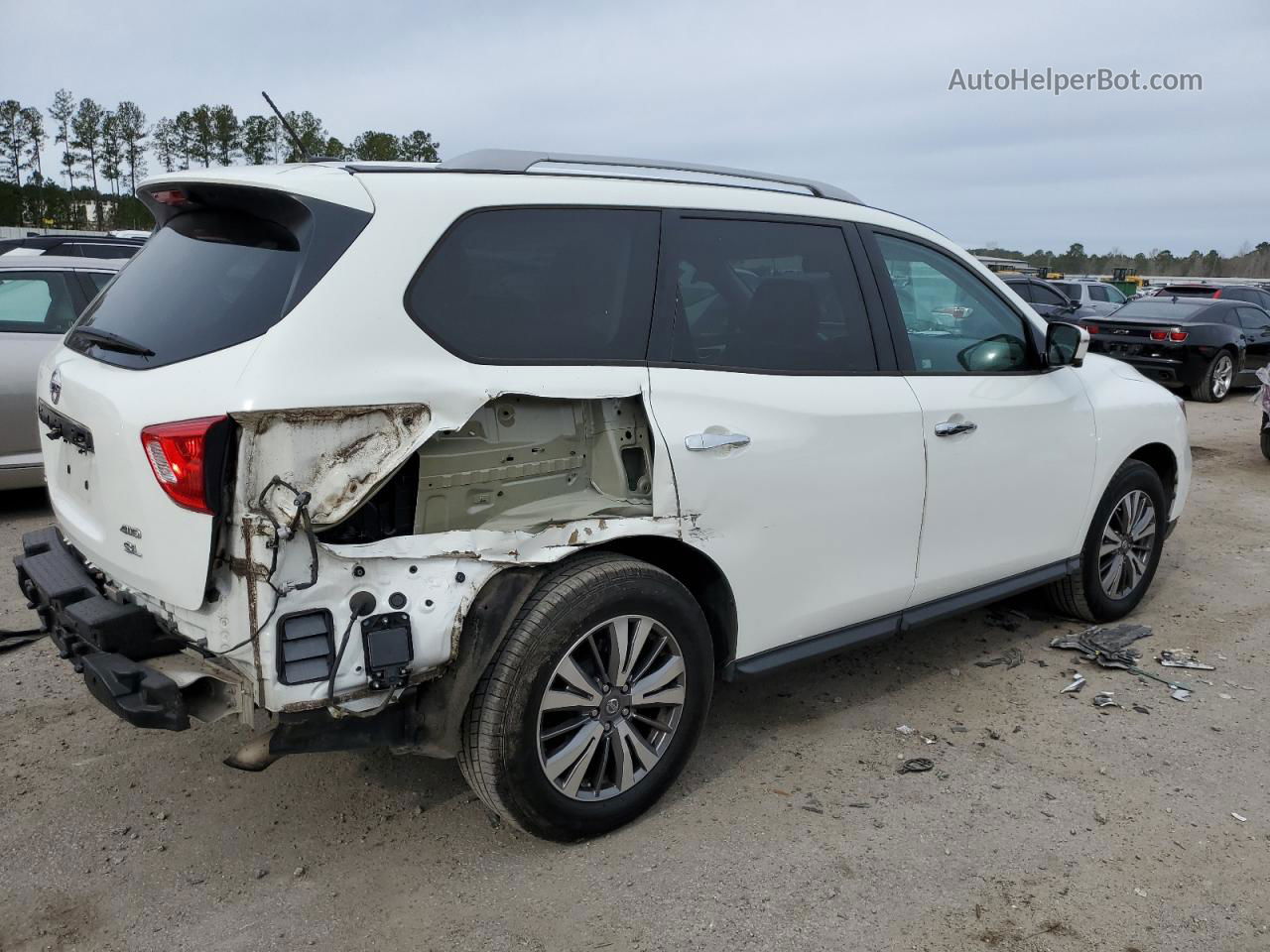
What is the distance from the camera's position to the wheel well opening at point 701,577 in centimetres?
323

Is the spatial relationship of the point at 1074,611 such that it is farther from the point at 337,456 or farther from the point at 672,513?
the point at 337,456

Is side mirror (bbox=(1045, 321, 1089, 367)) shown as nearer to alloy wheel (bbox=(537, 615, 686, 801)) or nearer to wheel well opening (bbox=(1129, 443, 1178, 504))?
wheel well opening (bbox=(1129, 443, 1178, 504))

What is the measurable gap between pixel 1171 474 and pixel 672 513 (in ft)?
11.2

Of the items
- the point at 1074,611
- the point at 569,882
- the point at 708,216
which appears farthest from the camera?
the point at 1074,611

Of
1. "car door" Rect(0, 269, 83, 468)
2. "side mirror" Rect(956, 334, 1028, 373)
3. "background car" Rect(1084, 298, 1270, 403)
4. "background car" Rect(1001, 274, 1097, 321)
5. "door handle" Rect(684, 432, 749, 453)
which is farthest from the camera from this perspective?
"background car" Rect(1001, 274, 1097, 321)

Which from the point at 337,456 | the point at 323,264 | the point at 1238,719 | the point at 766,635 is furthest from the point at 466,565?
the point at 1238,719

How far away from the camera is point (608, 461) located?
125 inches

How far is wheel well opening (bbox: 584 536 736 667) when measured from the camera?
323cm

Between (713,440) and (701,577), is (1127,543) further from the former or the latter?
(713,440)

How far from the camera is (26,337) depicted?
674cm

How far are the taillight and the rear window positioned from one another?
238 mm

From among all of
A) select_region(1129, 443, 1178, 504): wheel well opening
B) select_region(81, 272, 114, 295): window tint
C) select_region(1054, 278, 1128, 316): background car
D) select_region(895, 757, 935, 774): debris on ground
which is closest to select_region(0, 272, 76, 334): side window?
select_region(81, 272, 114, 295): window tint

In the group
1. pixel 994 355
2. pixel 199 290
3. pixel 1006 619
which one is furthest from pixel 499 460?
pixel 1006 619

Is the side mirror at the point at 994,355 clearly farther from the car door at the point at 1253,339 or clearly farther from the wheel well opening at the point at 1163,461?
the car door at the point at 1253,339
